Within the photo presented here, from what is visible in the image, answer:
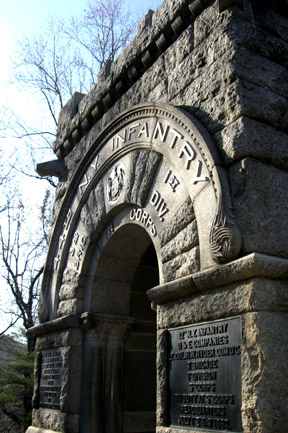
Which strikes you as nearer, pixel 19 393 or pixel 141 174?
pixel 141 174

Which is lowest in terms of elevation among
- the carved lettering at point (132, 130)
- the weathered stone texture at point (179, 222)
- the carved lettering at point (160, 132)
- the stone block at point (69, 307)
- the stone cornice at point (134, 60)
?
the stone block at point (69, 307)

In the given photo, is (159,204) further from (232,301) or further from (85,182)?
(85,182)

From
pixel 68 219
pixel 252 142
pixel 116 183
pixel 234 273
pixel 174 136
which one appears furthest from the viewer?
pixel 68 219

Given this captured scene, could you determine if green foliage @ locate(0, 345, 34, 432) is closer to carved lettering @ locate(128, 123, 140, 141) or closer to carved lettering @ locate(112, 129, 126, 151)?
carved lettering @ locate(112, 129, 126, 151)

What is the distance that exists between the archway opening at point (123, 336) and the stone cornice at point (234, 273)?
5.77 ft

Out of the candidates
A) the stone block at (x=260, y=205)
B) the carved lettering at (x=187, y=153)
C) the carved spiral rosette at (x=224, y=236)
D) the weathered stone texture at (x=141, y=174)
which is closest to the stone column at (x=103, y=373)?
the weathered stone texture at (x=141, y=174)

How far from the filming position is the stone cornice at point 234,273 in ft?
9.93

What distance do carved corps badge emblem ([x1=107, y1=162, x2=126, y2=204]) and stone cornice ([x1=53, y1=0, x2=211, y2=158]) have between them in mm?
972

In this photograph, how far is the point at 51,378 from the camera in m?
5.96

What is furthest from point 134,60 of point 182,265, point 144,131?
point 182,265

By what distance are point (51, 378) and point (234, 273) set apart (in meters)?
3.72

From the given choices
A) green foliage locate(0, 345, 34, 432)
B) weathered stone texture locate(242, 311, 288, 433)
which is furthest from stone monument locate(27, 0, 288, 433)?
green foliage locate(0, 345, 34, 432)

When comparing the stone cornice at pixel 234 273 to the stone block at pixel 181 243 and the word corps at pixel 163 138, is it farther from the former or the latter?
the word corps at pixel 163 138

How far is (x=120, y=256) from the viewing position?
19.0ft
